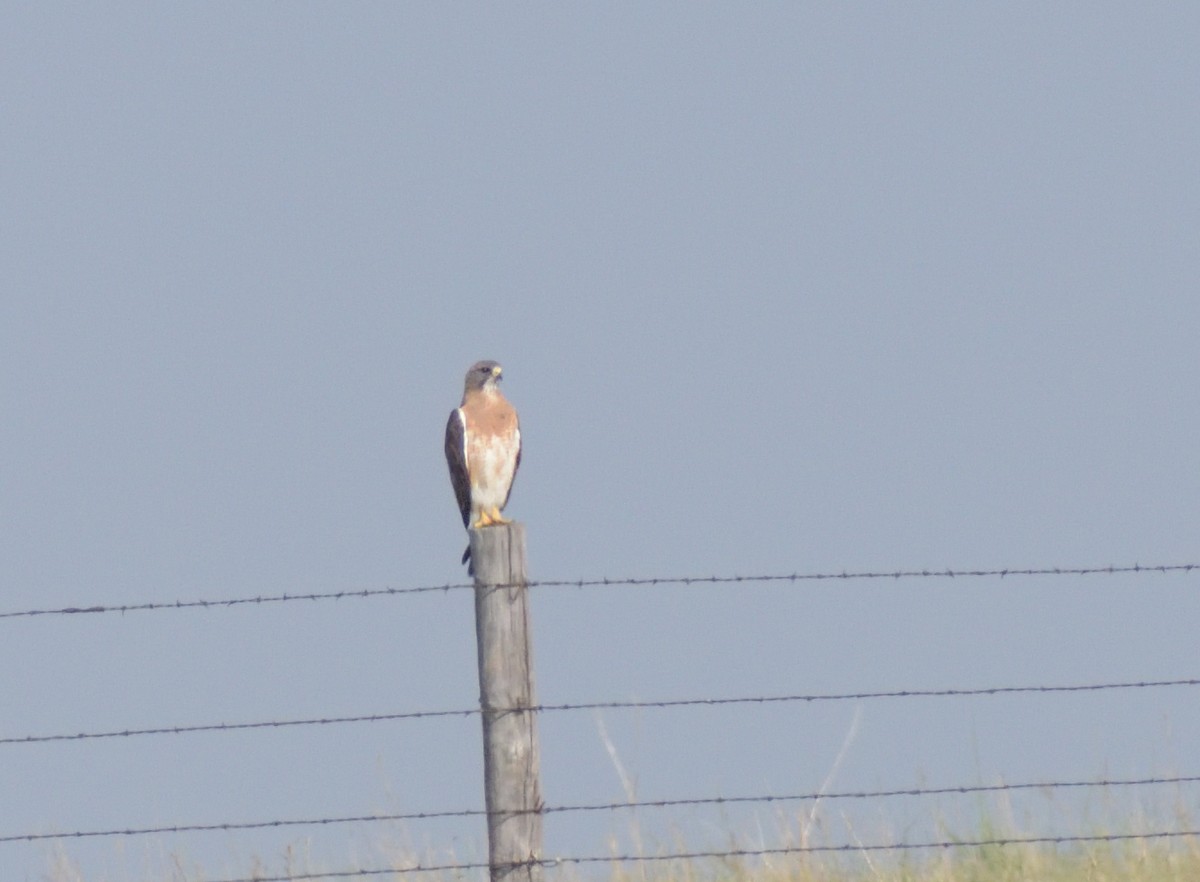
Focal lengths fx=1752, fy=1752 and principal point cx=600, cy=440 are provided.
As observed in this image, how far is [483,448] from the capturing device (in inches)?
302

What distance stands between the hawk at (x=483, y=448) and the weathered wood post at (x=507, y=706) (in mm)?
2742

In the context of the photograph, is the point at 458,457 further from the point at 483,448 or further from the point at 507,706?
the point at 507,706

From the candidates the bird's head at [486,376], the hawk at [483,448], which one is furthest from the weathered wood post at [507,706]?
the bird's head at [486,376]

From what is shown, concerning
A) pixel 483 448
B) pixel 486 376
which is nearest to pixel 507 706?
pixel 483 448

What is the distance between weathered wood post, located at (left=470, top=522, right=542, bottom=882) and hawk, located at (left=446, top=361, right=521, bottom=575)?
274 cm

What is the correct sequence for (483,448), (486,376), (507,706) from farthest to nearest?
(486,376), (483,448), (507,706)

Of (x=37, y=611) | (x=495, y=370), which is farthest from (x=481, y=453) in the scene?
(x=37, y=611)

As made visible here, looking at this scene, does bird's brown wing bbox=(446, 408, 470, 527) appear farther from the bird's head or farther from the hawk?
the bird's head

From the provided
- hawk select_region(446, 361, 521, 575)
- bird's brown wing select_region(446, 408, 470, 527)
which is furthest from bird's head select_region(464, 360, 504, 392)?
bird's brown wing select_region(446, 408, 470, 527)

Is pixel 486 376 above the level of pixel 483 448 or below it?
above

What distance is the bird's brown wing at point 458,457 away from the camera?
7.69 meters

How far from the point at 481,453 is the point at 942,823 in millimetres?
2518

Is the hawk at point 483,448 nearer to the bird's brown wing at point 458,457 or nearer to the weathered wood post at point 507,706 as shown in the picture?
the bird's brown wing at point 458,457

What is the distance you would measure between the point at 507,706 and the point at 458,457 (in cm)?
294
